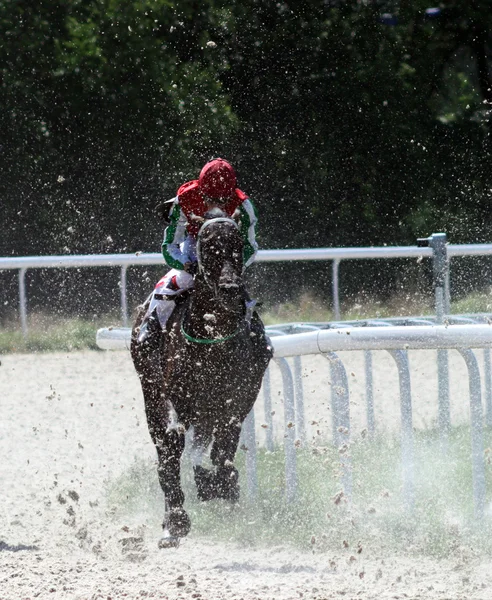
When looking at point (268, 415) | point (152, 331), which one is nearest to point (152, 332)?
point (152, 331)

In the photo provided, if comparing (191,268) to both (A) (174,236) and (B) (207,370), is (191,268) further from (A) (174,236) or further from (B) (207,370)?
(B) (207,370)

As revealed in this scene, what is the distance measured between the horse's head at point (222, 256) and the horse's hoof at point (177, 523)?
2.95 feet

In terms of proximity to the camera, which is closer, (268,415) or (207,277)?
(207,277)

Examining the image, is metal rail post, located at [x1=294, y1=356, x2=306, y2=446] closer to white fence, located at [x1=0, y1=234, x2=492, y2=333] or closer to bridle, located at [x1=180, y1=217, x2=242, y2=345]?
white fence, located at [x1=0, y1=234, x2=492, y2=333]

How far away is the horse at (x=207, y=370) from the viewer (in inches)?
183

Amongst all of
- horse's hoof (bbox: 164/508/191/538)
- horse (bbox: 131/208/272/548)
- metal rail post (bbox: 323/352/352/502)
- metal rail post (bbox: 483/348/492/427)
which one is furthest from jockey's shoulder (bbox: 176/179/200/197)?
metal rail post (bbox: 483/348/492/427)

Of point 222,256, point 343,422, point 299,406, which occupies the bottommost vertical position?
point 299,406

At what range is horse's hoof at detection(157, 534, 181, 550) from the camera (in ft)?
16.2

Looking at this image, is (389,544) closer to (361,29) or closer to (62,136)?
(62,136)

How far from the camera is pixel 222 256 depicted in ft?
15.1

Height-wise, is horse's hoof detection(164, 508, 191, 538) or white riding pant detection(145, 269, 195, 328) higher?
white riding pant detection(145, 269, 195, 328)

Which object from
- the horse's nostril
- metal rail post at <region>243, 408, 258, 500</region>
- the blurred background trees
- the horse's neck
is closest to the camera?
the horse's nostril

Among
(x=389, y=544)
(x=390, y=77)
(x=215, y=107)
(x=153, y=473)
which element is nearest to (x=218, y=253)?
(x=389, y=544)

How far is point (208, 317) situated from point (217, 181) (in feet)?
1.67
